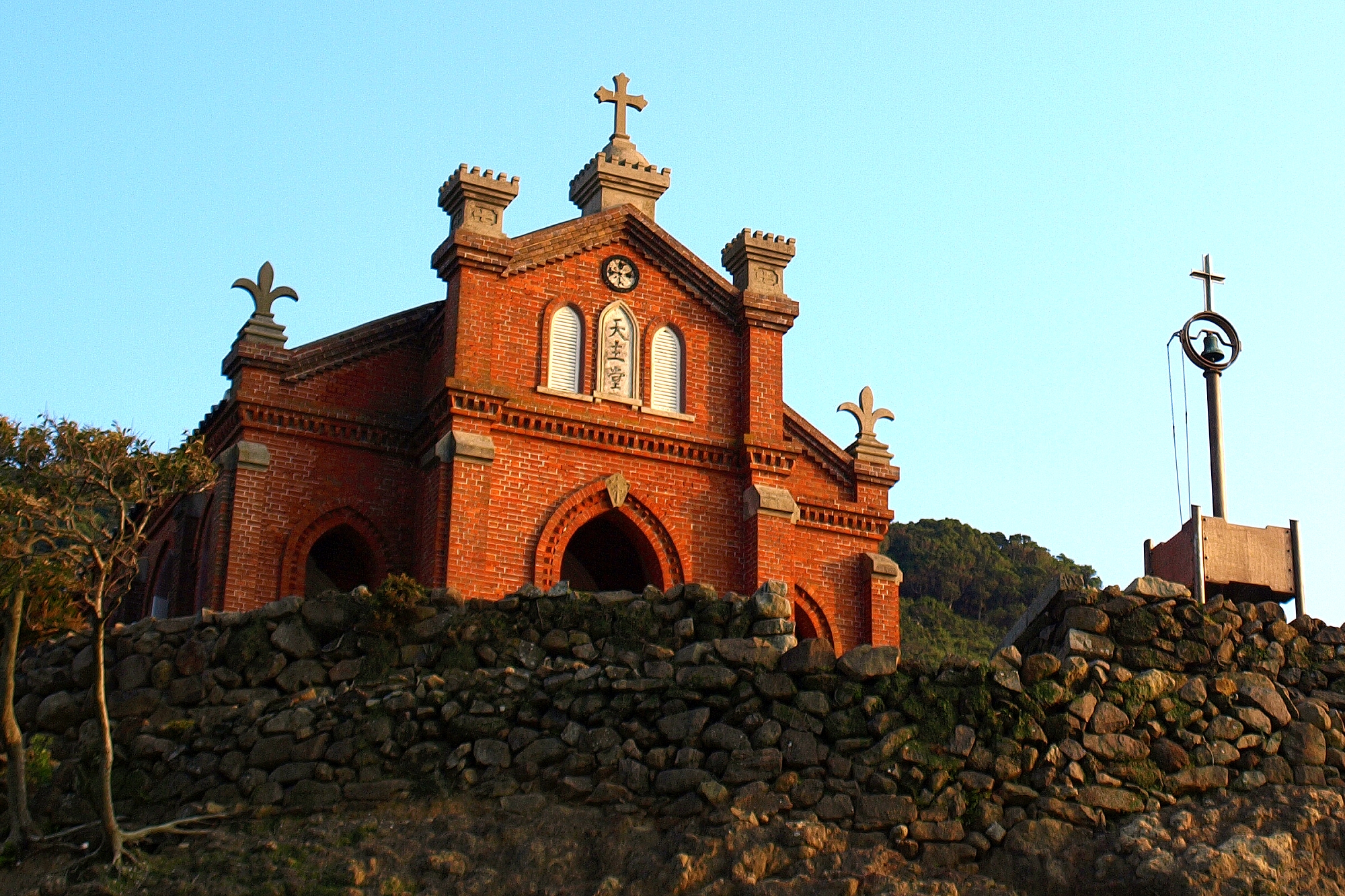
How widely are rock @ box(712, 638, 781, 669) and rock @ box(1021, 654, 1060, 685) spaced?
8.02 ft

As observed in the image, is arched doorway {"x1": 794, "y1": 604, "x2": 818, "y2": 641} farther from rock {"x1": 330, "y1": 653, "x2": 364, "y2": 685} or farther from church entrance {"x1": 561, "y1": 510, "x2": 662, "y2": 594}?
rock {"x1": 330, "y1": 653, "x2": 364, "y2": 685}

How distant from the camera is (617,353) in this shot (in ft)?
91.4

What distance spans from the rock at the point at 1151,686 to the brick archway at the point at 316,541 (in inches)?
484

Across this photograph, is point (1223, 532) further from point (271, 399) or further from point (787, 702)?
point (271, 399)

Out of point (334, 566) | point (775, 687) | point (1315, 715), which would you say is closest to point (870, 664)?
point (775, 687)

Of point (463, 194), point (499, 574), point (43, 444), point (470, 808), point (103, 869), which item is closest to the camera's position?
point (103, 869)

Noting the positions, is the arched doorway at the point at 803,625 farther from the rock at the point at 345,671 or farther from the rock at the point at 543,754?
the rock at the point at 543,754

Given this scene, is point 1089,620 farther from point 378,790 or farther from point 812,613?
point 812,613

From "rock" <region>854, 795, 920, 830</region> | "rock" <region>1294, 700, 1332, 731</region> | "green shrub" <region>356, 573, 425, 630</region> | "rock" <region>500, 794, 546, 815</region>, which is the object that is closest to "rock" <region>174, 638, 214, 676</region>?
"green shrub" <region>356, 573, 425, 630</region>

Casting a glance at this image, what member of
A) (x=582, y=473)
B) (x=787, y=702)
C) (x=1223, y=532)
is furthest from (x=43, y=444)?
(x=1223, y=532)

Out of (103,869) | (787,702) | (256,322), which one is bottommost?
(103,869)

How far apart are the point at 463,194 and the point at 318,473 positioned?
15.3 ft

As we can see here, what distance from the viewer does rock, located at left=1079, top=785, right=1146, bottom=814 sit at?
17.1 metres

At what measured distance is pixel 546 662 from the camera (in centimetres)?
1888
